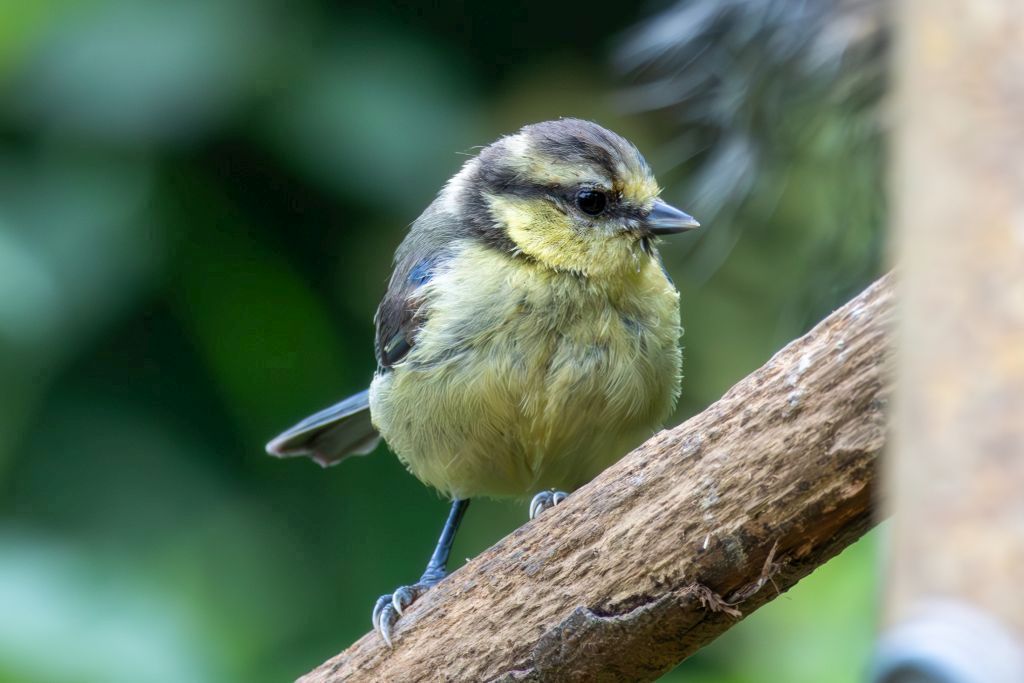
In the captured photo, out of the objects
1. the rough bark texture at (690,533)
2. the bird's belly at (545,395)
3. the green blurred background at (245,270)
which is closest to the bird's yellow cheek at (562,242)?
the bird's belly at (545,395)

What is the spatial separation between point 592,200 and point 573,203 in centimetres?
5

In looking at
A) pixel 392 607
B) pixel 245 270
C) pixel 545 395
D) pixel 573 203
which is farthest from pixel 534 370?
pixel 245 270

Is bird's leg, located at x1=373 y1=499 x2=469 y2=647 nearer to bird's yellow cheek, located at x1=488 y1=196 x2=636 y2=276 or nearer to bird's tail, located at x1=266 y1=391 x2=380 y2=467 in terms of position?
bird's tail, located at x1=266 y1=391 x2=380 y2=467

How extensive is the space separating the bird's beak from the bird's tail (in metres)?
1.06

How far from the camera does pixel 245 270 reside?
182 inches

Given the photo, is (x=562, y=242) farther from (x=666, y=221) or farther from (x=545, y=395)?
(x=545, y=395)

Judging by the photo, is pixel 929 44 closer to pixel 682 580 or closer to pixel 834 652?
pixel 682 580

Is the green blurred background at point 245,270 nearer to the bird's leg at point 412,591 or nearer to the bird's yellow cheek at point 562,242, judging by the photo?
the bird's leg at point 412,591

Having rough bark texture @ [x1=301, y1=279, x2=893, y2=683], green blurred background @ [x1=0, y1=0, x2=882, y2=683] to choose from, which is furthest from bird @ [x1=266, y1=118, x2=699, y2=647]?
green blurred background @ [x1=0, y1=0, x2=882, y2=683]

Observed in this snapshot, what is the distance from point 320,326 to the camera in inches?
182

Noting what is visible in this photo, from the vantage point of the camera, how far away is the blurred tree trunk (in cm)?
138

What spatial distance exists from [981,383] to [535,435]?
5.59 feet

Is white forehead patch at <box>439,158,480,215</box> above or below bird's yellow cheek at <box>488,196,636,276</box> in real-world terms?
above

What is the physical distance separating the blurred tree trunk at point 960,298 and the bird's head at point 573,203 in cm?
172
